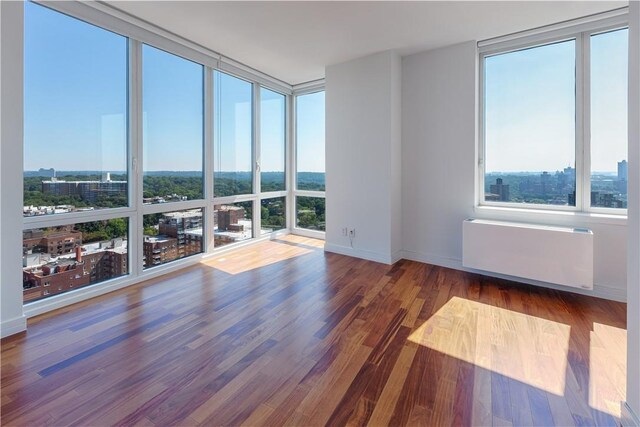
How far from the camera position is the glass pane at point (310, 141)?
17.5 ft

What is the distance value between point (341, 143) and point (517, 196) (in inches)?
93.7

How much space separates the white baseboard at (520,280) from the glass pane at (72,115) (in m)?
3.70

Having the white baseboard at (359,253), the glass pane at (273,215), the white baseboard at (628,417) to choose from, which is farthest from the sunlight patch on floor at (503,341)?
the glass pane at (273,215)

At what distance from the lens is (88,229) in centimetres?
296

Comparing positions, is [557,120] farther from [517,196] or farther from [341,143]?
[341,143]

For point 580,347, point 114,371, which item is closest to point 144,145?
point 114,371

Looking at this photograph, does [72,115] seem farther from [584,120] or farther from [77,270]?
[584,120]

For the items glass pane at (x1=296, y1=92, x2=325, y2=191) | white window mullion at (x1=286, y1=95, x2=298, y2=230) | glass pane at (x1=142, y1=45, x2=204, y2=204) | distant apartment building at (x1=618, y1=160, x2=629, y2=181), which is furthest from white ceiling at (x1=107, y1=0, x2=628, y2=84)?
white window mullion at (x1=286, y1=95, x2=298, y2=230)

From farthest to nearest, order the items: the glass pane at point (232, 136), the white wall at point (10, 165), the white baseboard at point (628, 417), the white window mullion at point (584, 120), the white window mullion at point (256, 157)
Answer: the white window mullion at point (256, 157) < the glass pane at point (232, 136) < the white window mullion at point (584, 120) < the white wall at point (10, 165) < the white baseboard at point (628, 417)

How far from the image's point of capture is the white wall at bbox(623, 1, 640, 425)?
1343 millimetres

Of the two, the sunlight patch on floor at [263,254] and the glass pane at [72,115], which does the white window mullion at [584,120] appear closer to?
the sunlight patch on floor at [263,254]

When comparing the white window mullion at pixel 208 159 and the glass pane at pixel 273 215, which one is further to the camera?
the glass pane at pixel 273 215

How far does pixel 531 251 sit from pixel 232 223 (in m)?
3.93

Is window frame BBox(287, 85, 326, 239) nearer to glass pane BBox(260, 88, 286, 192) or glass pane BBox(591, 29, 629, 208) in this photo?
glass pane BBox(260, 88, 286, 192)
